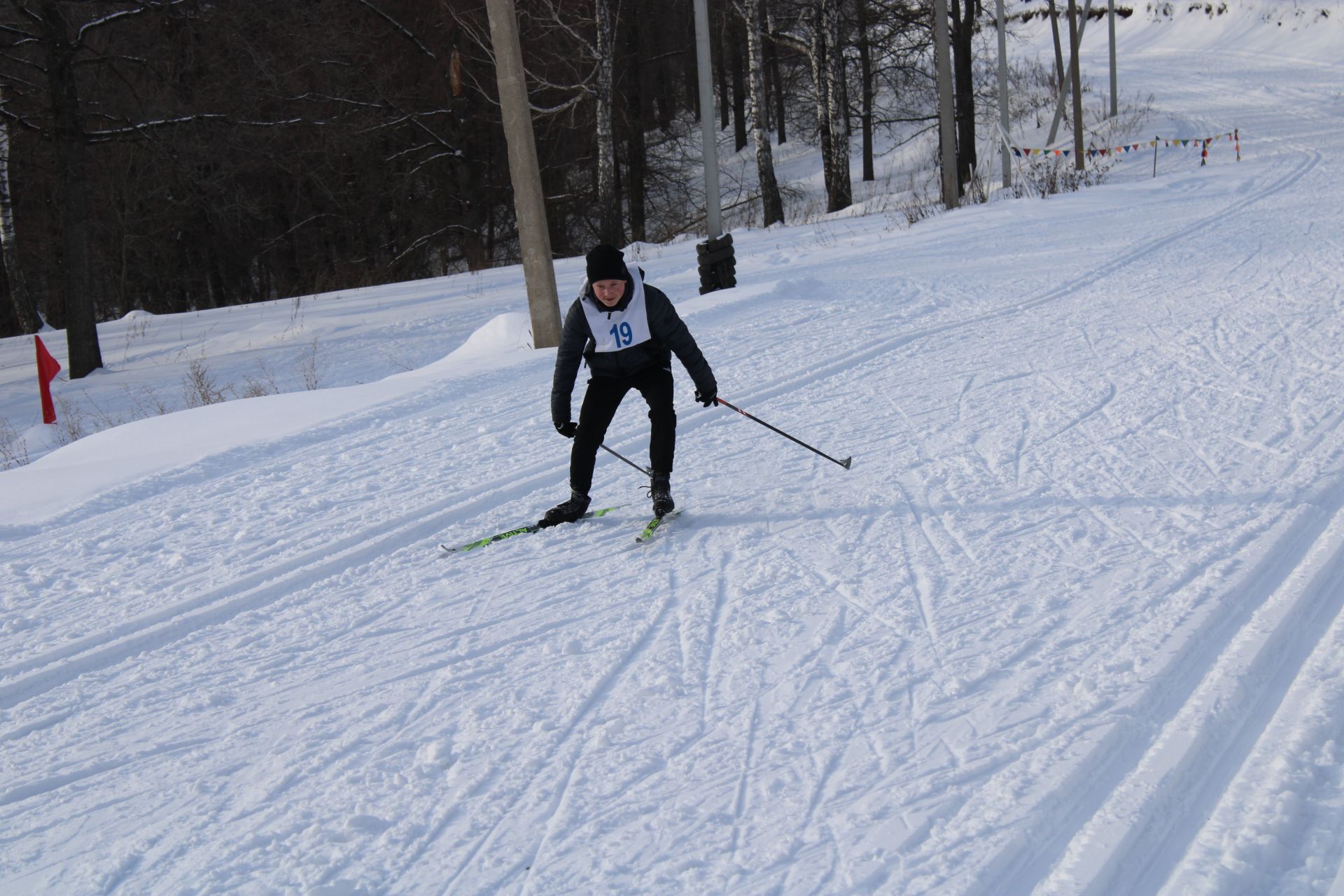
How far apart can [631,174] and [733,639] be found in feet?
82.2

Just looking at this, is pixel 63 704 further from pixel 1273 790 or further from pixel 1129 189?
pixel 1129 189

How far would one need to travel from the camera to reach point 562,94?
89.1 feet

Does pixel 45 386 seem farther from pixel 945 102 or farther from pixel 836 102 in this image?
pixel 836 102

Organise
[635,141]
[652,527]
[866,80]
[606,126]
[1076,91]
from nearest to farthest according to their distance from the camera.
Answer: [652,527]
[606,126]
[635,141]
[1076,91]
[866,80]

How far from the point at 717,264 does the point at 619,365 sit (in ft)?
26.7

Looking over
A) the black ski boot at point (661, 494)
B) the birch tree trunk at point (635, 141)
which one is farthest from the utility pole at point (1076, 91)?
the black ski boot at point (661, 494)

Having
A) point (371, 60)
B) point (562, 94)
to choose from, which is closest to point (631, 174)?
point (562, 94)

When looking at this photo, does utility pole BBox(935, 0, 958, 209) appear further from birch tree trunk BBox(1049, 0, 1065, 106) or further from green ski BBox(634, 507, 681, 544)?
birch tree trunk BBox(1049, 0, 1065, 106)

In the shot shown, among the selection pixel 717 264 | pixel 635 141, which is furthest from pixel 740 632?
pixel 635 141

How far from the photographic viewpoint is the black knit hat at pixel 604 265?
5.50m

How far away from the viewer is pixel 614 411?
6.00 m

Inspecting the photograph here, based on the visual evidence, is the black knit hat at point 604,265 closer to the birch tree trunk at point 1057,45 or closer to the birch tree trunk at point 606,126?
the birch tree trunk at point 606,126

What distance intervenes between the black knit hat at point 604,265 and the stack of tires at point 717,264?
8213 mm

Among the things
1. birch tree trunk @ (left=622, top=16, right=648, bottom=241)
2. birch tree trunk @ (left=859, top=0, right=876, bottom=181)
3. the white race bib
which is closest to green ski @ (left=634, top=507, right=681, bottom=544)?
the white race bib
